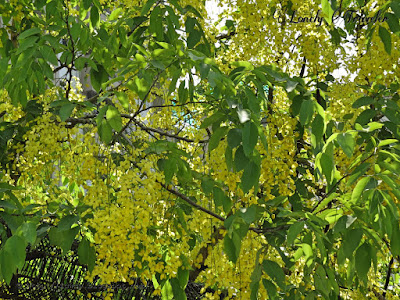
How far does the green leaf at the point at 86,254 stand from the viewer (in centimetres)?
203

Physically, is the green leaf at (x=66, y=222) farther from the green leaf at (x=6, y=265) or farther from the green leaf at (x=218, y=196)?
the green leaf at (x=218, y=196)

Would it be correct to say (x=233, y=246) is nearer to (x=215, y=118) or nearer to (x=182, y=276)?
(x=182, y=276)

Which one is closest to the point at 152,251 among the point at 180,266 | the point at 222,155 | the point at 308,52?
the point at 180,266

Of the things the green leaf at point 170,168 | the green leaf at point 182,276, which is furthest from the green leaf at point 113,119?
the green leaf at point 182,276

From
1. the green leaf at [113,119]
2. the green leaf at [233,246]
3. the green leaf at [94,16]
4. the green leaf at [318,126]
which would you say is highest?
the green leaf at [94,16]

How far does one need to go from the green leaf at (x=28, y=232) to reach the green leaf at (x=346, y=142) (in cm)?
95

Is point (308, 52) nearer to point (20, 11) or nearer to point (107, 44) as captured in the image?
point (107, 44)

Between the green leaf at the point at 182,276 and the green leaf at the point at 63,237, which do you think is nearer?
the green leaf at the point at 63,237

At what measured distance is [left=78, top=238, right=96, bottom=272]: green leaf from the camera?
203cm

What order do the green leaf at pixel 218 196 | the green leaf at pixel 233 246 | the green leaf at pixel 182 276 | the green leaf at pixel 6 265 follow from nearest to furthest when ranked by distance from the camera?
the green leaf at pixel 6 265 → the green leaf at pixel 233 246 → the green leaf at pixel 218 196 → the green leaf at pixel 182 276

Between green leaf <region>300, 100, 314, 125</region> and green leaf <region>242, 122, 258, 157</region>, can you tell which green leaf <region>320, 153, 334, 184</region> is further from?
green leaf <region>242, 122, 258, 157</region>

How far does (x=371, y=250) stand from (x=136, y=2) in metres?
1.51

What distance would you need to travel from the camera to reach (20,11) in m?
2.78

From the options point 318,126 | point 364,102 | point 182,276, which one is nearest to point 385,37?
point 364,102
